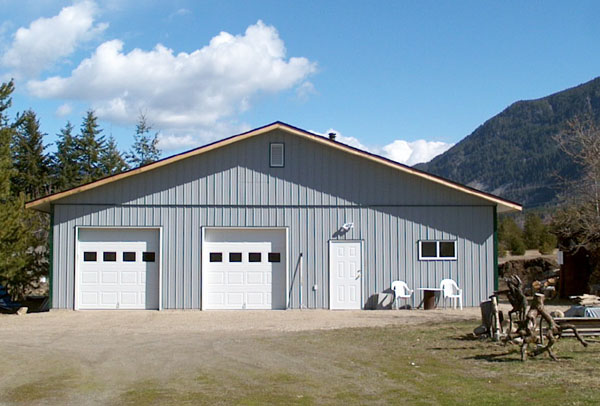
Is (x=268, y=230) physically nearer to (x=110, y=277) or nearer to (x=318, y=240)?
(x=318, y=240)

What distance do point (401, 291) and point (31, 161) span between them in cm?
3296

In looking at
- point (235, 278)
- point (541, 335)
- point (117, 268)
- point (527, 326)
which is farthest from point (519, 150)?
point (527, 326)

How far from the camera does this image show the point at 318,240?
19.8 metres

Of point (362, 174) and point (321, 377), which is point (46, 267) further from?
point (321, 377)

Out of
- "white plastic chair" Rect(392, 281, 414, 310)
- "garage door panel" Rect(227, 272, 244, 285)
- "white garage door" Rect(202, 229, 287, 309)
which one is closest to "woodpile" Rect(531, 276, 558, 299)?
"white plastic chair" Rect(392, 281, 414, 310)

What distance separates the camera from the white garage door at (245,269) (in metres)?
19.7

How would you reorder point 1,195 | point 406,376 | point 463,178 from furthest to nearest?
1. point 463,178
2. point 1,195
3. point 406,376

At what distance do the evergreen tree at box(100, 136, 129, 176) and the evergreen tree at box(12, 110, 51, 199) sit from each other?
11.6ft

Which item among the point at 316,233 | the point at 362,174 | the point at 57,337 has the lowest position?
the point at 57,337

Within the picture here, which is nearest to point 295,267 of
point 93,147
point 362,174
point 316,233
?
point 316,233

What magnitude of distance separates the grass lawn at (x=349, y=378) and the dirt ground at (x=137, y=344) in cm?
5

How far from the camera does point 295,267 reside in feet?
64.6

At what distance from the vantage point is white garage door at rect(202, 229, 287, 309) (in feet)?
64.6

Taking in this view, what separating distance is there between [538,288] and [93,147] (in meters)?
32.5
